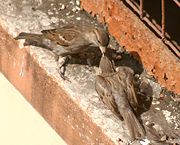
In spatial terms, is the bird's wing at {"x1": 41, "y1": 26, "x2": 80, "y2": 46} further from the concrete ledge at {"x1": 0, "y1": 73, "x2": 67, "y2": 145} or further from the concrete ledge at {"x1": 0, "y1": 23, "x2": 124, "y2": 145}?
the concrete ledge at {"x1": 0, "y1": 73, "x2": 67, "y2": 145}

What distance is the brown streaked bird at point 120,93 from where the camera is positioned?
22.1 feet

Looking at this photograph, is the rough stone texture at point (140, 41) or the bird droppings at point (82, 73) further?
the rough stone texture at point (140, 41)

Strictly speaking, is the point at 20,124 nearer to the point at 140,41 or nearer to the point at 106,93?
the point at 106,93

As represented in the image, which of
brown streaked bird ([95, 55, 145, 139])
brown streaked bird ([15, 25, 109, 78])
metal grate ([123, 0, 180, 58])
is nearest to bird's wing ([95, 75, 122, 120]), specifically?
brown streaked bird ([95, 55, 145, 139])

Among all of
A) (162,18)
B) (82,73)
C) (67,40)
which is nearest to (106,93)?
(82,73)

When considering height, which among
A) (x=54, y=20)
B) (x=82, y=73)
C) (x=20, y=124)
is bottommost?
(x=20, y=124)

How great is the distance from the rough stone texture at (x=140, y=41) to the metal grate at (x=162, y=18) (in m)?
0.07

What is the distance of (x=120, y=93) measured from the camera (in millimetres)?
6840

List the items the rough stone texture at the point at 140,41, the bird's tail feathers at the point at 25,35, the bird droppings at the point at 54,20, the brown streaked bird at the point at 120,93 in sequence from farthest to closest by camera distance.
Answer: the bird droppings at the point at 54,20
the bird's tail feathers at the point at 25,35
the rough stone texture at the point at 140,41
the brown streaked bird at the point at 120,93

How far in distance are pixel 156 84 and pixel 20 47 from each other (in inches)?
42.8

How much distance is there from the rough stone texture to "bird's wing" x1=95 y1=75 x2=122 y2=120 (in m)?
0.48

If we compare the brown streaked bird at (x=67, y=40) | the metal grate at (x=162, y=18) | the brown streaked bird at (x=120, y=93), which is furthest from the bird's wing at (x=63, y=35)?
the metal grate at (x=162, y=18)

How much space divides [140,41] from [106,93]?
63 centimetres

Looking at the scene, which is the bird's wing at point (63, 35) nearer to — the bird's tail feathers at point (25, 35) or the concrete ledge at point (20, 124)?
the bird's tail feathers at point (25, 35)
